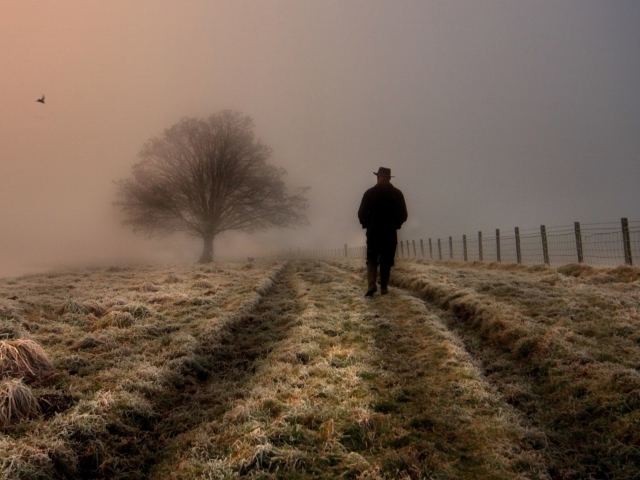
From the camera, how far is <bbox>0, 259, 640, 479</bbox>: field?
3572mm

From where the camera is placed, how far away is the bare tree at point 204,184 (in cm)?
3061

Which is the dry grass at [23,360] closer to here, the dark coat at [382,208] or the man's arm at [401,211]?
the dark coat at [382,208]

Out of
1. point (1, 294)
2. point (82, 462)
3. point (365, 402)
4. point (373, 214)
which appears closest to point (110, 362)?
point (82, 462)

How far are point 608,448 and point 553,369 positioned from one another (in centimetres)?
182

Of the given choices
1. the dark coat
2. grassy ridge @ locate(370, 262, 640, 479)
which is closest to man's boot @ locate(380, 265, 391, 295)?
the dark coat

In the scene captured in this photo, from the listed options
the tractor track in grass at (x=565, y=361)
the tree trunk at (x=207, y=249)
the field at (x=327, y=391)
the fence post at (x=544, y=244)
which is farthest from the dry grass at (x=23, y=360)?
the tree trunk at (x=207, y=249)

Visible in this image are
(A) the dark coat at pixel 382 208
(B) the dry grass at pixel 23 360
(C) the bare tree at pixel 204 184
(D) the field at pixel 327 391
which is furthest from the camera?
(C) the bare tree at pixel 204 184

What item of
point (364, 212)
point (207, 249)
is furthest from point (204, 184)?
point (364, 212)

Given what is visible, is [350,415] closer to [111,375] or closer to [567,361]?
[567,361]

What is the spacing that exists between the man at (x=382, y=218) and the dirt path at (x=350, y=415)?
3752mm

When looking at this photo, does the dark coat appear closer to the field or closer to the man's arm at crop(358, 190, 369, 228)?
the man's arm at crop(358, 190, 369, 228)

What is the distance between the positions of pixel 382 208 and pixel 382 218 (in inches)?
10.9

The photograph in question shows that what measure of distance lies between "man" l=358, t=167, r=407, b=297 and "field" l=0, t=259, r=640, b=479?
199 cm

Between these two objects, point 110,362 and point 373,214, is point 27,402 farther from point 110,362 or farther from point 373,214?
point 373,214
